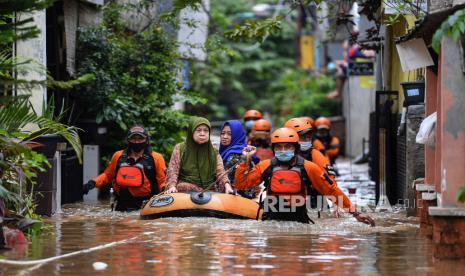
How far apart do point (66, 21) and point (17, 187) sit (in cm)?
704

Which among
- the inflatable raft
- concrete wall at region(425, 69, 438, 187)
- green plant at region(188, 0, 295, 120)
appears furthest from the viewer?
green plant at region(188, 0, 295, 120)

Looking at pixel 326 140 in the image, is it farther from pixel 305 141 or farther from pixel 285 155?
pixel 285 155

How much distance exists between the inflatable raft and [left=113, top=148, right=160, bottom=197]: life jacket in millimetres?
1316

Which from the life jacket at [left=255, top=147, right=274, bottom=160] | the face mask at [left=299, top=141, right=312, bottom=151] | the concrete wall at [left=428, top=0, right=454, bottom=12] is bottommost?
the life jacket at [left=255, top=147, right=274, bottom=160]

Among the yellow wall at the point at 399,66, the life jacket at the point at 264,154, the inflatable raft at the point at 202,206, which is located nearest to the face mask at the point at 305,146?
the inflatable raft at the point at 202,206

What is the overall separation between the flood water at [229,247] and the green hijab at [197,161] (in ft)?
3.33

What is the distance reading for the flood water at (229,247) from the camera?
35.3ft

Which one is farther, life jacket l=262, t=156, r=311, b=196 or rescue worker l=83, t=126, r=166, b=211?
rescue worker l=83, t=126, r=166, b=211

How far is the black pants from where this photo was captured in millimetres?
17062

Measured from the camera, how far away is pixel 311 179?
46.7 ft

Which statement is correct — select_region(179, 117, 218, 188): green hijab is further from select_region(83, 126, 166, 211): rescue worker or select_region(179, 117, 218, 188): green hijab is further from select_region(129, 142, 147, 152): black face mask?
select_region(129, 142, 147, 152): black face mask

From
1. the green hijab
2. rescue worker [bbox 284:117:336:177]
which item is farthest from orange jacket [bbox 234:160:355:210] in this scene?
rescue worker [bbox 284:117:336:177]

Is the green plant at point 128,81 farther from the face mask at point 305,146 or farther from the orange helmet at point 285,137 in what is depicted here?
the orange helmet at point 285,137

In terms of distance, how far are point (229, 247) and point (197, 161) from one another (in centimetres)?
372
